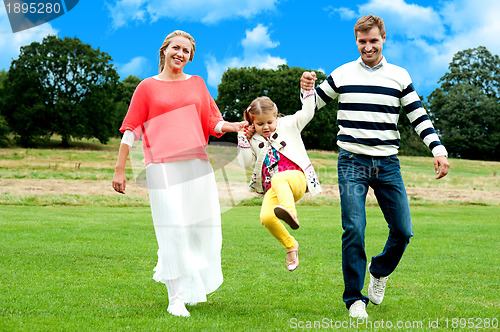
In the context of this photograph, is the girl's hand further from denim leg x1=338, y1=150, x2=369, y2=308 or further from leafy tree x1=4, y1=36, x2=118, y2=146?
leafy tree x1=4, y1=36, x2=118, y2=146

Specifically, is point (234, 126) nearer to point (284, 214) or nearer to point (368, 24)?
point (284, 214)

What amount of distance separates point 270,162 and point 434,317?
246 cm

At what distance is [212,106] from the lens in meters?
5.79

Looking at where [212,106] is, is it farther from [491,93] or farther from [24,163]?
[491,93]

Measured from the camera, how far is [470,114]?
68.1m

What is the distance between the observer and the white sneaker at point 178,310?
5.57 meters

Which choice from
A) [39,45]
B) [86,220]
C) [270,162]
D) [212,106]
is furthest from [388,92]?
[39,45]

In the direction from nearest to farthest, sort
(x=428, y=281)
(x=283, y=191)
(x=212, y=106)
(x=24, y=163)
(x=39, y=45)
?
1. (x=283, y=191)
2. (x=212, y=106)
3. (x=428, y=281)
4. (x=24, y=163)
5. (x=39, y=45)

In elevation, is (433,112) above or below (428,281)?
above

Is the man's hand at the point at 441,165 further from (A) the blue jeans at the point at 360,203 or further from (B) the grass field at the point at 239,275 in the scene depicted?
(B) the grass field at the point at 239,275

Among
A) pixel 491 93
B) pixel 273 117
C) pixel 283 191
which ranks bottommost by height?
pixel 283 191

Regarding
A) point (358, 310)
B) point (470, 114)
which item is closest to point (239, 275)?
point (358, 310)

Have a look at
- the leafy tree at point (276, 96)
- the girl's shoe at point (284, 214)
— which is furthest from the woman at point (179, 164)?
the leafy tree at point (276, 96)

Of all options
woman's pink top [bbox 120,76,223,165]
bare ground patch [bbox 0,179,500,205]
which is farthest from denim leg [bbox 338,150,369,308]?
bare ground patch [bbox 0,179,500,205]
